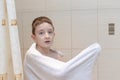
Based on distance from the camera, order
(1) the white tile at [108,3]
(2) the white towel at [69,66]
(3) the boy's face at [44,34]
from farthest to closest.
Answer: (1) the white tile at [108,3] < (3) the boy's face at [44,34] < (2) the white towel at [69,66]

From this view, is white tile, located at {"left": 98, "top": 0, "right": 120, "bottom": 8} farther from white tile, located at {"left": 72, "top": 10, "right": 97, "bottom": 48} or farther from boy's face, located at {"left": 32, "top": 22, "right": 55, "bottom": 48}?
boy's face, located at {"left": 32, "top": 22, "right": 55, "bottom": 48}

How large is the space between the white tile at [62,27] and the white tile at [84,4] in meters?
0.07

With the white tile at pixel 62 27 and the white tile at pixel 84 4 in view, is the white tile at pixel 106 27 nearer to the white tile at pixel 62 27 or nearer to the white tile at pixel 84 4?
the white tile at pixel 84 4

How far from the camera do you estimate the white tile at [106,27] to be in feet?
4.91

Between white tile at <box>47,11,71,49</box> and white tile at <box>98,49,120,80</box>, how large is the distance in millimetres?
238

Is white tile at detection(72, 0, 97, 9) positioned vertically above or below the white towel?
above

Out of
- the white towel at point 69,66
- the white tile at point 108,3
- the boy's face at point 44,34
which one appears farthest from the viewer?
the white tile at point 108,3

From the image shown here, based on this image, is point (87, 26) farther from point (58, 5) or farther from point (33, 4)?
point (33, 4)

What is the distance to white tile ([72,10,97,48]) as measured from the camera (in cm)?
152

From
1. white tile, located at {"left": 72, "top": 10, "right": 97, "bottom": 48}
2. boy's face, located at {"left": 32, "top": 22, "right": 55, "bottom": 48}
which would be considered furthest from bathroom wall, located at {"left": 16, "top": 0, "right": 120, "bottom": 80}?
boy's face, located at {"left": 32, "top": 22, "right": 55, "bottom": 48}

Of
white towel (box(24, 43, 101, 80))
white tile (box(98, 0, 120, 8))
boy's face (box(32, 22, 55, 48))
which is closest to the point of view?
white towel (box(24, 43, 101, 80))

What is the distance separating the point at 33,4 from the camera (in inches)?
62.5

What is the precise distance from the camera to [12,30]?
1.02 m

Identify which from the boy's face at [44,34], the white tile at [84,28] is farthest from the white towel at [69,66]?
the white tile at [84,28]
